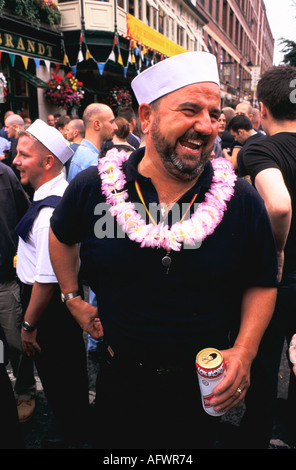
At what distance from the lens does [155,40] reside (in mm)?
17750

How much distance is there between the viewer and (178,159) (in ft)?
4.98

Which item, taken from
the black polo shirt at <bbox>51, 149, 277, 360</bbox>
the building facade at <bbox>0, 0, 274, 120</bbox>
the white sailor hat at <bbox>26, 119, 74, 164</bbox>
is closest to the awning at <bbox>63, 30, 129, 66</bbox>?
the building facade at <bbox>0, 0, 274, 120</bbox>

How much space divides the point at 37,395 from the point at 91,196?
2078 mm

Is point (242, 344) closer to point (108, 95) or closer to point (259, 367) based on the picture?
point (259, 367)

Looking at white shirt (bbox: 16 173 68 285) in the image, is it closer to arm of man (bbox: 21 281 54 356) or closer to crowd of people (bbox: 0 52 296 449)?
arm of man (bbox: 21 281 54 356)

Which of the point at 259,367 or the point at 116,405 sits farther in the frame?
the point at 259,367

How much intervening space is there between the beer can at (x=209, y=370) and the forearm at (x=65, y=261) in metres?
0.85

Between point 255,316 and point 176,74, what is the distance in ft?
3.62

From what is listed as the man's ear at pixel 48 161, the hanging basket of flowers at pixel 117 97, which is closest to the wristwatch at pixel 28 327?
the man's ear at pixel 48 161

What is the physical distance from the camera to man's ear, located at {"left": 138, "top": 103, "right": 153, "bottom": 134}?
166cm

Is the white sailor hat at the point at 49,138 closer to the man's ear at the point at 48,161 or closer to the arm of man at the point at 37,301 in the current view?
the man's ear at the point at 48,161

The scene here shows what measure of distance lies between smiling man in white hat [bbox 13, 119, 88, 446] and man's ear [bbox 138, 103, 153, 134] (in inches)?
31.8

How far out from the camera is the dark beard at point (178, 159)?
151cm
